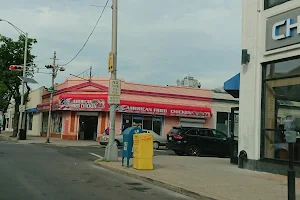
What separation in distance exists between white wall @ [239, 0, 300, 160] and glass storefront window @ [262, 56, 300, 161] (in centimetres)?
24

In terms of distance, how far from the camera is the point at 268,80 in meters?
12.9

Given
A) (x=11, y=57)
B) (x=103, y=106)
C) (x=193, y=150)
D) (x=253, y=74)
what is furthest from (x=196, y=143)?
(x=11, y=57)

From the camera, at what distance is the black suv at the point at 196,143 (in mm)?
20797

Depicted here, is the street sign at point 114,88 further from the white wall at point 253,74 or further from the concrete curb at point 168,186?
the white wall at point 253,74

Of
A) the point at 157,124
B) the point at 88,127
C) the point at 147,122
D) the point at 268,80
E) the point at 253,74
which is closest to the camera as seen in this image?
the point at 268,80

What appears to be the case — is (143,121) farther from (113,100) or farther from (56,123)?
(113,100)

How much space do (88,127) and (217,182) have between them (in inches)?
987

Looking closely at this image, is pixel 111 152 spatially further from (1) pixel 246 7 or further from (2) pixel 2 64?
(2) pixel 2 64

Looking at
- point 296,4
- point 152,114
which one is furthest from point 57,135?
point 296,4

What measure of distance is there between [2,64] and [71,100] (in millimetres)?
8115

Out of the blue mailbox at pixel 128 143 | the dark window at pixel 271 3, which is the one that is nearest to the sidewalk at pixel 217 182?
the blue mailbox at pixel 128 143

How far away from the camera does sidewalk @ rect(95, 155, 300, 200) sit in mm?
8453

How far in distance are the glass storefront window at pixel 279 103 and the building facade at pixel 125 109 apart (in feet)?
65.1

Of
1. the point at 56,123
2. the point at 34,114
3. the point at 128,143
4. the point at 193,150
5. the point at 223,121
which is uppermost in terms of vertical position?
the point at 34,114
